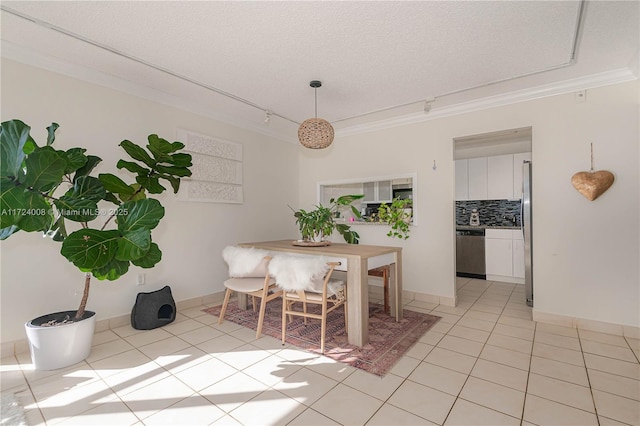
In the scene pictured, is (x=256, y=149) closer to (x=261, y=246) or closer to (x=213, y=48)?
(x=261, y=246)

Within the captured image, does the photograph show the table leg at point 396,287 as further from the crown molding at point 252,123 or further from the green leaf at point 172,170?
the green leaf at point 172,170

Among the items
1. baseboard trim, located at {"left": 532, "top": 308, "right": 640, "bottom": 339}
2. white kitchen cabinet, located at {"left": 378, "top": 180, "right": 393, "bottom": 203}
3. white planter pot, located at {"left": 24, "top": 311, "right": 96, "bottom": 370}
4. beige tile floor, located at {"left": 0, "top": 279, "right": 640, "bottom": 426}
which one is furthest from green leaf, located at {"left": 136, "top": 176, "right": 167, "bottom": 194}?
baseboard trim, located at {"left": 532, "top": 308, "right": 640, "bottom": 339}

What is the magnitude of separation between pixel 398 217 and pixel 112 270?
11.1ft

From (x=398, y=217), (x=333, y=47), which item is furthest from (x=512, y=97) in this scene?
(x=333, y=47)

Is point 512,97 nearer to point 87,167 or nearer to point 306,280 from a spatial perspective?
point 306,280

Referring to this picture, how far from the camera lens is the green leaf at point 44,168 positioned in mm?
1826

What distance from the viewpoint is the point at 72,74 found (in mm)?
2678

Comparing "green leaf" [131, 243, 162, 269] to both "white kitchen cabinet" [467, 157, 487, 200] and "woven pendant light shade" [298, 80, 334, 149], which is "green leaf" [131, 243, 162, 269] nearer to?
"woven pendant light shade" [298, 80, 334, 149]

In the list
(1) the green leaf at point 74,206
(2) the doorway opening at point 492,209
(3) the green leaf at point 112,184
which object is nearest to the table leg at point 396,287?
(2) the doorway opening at point 492,209

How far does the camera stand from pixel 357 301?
99.7 inches

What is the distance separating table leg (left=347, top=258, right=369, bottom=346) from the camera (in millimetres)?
2521

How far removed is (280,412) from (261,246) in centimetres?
191

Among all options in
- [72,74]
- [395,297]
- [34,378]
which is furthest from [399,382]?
[72,74]

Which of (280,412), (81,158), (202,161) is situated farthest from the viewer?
(202,161)
